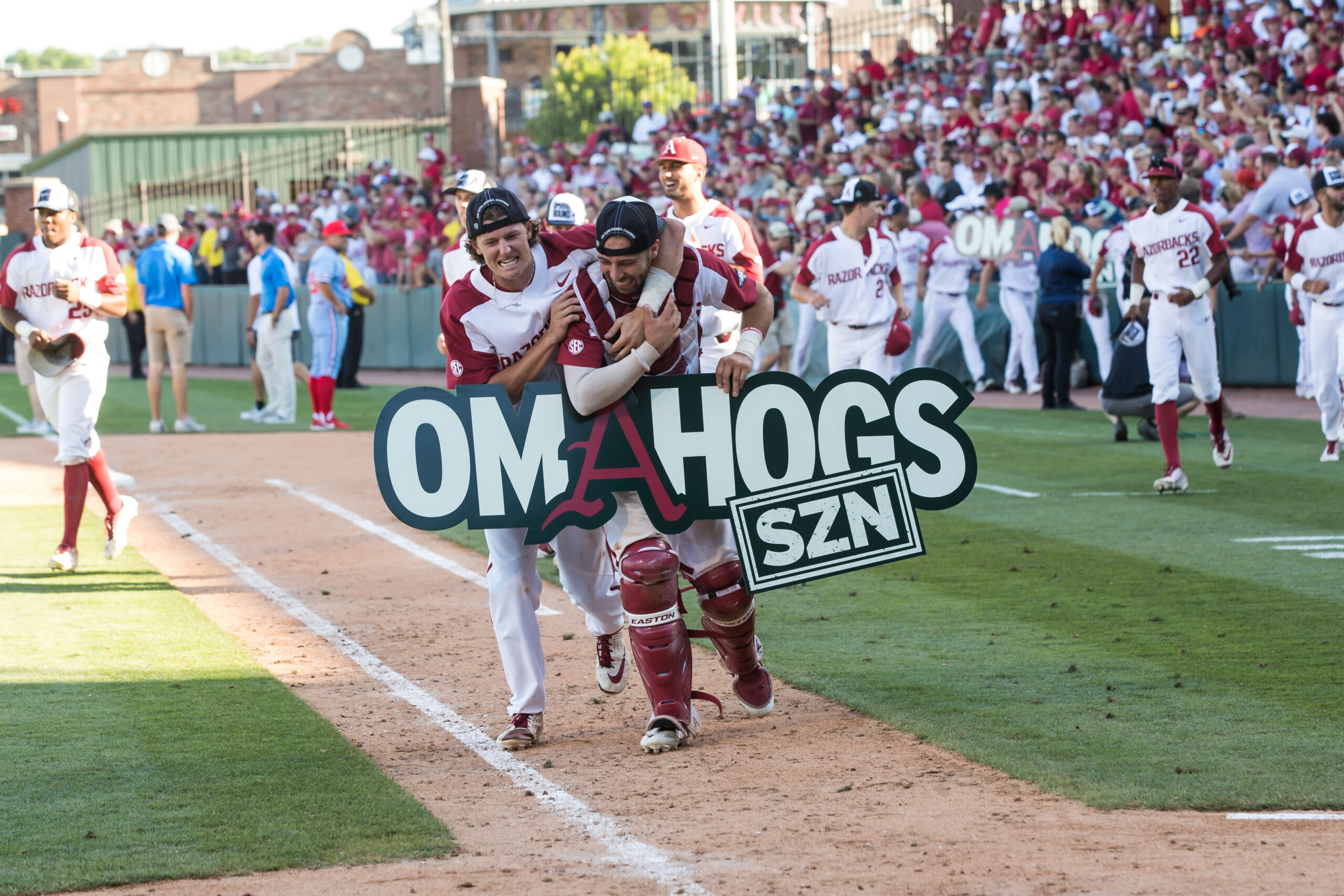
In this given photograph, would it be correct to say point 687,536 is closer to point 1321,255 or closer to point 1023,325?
point 1321,255

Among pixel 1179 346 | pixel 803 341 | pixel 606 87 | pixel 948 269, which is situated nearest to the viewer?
pixel 1179 346

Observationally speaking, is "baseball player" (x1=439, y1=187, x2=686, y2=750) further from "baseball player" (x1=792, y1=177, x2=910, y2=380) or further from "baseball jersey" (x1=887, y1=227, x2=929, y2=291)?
"baseball jersey" (x1=887, y1=227, x2=929, y2=291)

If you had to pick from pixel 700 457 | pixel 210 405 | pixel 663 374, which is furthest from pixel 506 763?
pixel 210 405

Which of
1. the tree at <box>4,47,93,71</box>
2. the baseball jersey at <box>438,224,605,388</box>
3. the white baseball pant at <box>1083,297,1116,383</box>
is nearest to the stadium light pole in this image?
the white baseball pant at <box>1083,297,1116,383</box>

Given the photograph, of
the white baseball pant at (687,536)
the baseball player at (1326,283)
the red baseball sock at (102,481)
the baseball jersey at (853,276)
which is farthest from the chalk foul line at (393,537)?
the baseball player at (1326,283)

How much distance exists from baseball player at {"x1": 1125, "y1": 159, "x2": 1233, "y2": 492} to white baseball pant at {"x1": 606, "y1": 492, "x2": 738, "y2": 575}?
603 centimetres

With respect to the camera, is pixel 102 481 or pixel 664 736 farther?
pixel 102 481

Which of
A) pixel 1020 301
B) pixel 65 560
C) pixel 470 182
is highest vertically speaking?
pixel 470 182

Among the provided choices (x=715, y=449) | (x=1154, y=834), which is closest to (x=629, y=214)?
(x=715, y=449)

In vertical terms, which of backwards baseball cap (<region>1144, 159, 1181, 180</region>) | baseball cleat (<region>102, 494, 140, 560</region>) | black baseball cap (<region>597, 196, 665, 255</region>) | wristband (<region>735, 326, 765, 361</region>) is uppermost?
backwards baseball cap (<region>1144, 159, 1181, 180</region>)

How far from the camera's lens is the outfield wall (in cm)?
1777

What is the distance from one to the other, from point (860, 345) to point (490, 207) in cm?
676

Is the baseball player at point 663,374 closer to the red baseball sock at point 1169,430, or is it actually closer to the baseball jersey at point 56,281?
the baseball jersey at point 56,281

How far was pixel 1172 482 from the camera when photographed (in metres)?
10.8
